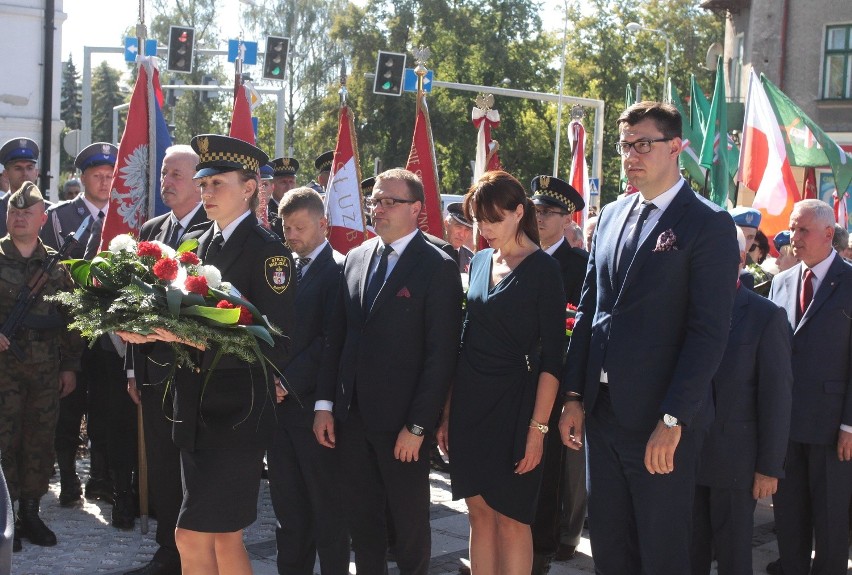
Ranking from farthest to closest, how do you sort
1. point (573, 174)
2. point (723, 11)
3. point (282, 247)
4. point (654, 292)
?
point (723, 11)
point (573, 174)
point (282, 247)
point (654, 292)

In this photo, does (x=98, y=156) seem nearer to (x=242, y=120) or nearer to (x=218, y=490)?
(x=242, y=120)

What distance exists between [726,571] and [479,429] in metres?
1.59

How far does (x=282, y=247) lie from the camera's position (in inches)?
194

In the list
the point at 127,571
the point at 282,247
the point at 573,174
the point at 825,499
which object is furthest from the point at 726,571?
the point at 573,174

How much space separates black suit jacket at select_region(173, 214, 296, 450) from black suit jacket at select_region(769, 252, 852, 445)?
10.4ft

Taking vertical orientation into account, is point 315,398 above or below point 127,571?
above

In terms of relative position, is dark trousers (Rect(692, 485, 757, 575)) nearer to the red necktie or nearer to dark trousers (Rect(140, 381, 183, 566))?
the red necktie

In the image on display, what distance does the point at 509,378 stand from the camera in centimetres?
504

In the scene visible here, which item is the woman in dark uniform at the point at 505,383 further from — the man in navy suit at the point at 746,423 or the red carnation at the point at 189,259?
the red carnation at the point at 189,259

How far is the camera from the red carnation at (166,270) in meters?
4.42

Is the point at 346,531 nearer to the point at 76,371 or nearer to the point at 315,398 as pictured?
the point at 315,398

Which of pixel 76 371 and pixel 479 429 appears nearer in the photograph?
pixel 479 429

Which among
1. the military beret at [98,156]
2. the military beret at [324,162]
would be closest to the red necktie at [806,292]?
the military beret at [98,156]

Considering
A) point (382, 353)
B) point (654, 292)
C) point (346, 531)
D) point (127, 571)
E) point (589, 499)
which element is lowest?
point (127, 571)
